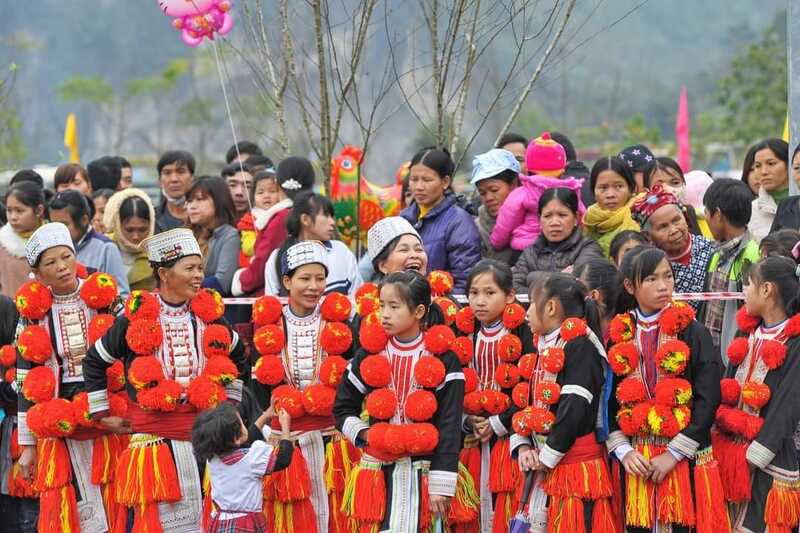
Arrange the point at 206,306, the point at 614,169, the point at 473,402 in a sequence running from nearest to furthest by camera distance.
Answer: the point at 473,402, the point at 206,306, the point at 614,169

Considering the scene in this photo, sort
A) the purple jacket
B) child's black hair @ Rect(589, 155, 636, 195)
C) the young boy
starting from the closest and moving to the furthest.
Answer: the young boy < the purple jacket < child's black hair @ Rect(589, 155, 636, 195)

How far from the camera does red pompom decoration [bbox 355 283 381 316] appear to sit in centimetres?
560

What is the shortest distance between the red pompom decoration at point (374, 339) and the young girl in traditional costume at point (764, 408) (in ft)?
5.09

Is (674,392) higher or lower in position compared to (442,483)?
higher

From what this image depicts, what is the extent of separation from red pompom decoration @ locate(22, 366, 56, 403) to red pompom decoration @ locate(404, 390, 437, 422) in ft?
6.06

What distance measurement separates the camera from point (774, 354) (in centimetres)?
502

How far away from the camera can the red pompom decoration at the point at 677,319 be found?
5.06 metres

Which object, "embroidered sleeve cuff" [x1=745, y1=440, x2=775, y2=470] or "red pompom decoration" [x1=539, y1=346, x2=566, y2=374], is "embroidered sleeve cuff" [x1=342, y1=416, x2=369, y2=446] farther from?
"embroidered sleeve cuff" [x1=745, y1=440, x2=775, y2=470]

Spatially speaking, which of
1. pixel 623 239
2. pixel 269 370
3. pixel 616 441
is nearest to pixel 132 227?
pixel 269 370

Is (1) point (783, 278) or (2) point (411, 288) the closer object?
(1) point (783, 278)

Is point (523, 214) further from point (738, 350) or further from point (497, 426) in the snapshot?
point (738, 350)

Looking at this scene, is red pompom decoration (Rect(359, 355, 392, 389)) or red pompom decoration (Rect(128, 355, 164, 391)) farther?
red pompom decoration (Rect(128, 355, 164, 391))

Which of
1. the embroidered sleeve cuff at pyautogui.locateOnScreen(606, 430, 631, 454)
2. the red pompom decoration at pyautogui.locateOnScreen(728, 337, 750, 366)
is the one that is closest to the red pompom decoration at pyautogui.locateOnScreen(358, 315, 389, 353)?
the embroidered sleeve cuff at pyautogui.locateOnScreen(606, 430, 631, 454)

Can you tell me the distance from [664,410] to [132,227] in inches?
152
